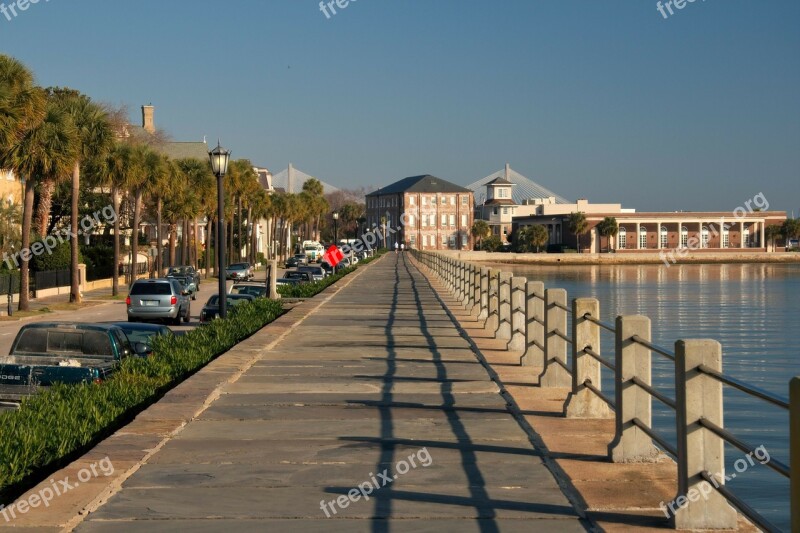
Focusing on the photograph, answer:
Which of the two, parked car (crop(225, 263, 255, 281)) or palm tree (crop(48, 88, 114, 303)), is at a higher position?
palm tree (crop(48, 88, 114, 303))

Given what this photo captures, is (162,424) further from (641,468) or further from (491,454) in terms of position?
(641,468)

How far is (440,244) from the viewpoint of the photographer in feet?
634

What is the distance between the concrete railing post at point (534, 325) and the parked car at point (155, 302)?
23.2 meters

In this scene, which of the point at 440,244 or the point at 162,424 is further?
the point at 440,244

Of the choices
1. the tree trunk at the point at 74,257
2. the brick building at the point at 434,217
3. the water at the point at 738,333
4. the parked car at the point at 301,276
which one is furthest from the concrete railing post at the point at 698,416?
the brick building at the point at 434,217

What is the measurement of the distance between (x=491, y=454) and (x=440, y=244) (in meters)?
184

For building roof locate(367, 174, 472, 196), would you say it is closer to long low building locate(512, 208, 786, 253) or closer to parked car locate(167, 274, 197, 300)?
long low building locate(512, 208, 786, 253)

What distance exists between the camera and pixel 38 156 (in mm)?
46219

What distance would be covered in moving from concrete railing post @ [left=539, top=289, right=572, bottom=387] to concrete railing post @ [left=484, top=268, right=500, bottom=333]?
8.10 metres

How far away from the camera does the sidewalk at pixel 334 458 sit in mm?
7258

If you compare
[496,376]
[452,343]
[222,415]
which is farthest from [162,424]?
[452,343]

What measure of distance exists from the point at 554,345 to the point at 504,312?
7.77m

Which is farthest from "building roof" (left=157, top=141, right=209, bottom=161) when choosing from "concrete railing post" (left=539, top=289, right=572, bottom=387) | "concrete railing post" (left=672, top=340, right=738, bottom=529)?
"concrete railing post" (left=672, top=340, right=738, bottom=529)

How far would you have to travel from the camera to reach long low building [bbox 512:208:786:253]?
166m
